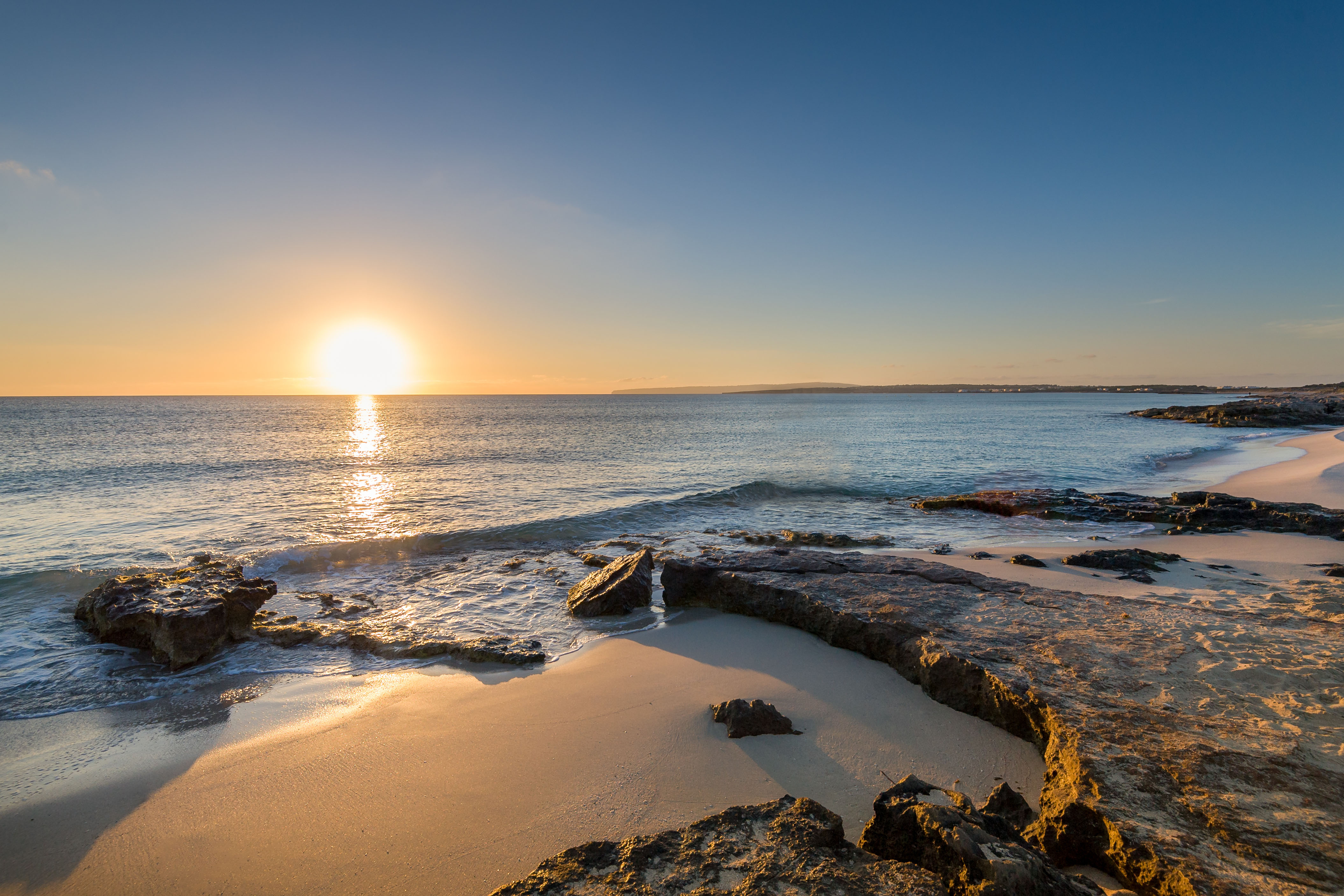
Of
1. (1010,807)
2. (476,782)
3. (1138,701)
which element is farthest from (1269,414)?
(476,782)

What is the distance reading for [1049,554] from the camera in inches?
410

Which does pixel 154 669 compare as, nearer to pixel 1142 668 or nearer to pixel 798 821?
pixel 798 821

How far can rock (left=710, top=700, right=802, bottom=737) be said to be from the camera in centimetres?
463

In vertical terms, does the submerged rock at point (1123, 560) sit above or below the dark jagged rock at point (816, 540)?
above

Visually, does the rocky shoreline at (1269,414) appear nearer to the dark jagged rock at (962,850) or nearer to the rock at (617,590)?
the rock at (617,590)

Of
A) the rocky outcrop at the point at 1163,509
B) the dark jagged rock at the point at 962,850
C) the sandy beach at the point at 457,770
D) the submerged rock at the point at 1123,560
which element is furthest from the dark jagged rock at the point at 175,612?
the rocky outcrop at the point at 1163,509

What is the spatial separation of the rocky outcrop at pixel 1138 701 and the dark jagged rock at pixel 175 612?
6277 millimetres

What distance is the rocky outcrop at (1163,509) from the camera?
11.4 meters

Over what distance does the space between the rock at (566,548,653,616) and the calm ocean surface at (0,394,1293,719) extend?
0.25m

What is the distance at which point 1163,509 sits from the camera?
45.2 ft

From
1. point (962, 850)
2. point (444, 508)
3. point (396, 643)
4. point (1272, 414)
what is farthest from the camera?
point (1272, 414)

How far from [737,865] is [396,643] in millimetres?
5841

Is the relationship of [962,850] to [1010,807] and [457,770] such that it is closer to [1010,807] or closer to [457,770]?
[1010,807]

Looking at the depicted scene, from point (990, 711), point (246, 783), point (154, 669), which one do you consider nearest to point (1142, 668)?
point (990, 711)
